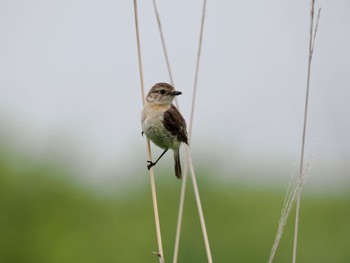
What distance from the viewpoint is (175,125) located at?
19.4ft

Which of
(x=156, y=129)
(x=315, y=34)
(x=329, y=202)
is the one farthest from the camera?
(x=329, y=202)

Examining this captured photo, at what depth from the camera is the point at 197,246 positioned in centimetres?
1028

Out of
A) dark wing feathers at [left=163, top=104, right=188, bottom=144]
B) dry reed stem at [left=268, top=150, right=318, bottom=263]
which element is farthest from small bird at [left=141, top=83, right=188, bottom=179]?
dry reed stem at [left=268, top=150, right=318, bottom=263]

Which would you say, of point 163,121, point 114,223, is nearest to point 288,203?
point 163,121

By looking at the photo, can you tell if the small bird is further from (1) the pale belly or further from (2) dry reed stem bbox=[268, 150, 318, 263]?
(2) dry reed stem bbox=[268, 150, 318, 263]

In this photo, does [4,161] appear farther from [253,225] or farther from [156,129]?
[156,129]

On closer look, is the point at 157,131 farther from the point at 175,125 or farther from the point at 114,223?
the point at 114,223

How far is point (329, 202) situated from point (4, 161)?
782 centimetres

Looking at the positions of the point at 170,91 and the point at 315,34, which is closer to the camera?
the point at 315,34

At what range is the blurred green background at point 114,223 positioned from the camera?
13.2 meters

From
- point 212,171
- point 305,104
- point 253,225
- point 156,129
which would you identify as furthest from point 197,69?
point 253,225

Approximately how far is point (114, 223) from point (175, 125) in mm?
8937

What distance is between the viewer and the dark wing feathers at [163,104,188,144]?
5.87 metres

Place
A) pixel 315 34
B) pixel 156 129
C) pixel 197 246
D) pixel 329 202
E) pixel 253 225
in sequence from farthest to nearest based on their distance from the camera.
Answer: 1. pixel 329 202
2. pixel 253 225
3. pixel 197 246
4. pixel 156 129
5. pixel 315 34
